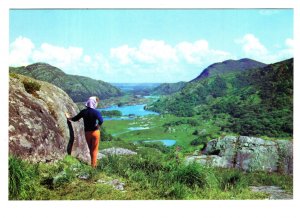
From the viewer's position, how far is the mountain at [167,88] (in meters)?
12.8

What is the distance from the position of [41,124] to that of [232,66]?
16.6 feet

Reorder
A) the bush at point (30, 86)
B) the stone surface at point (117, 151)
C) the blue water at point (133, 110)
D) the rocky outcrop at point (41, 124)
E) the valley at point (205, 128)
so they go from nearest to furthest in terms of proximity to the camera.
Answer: the rocky outcrop at point (41, 124), the valley at point (205, 128), the bush at point (30, 86), the stone surface at point (117, 151), the blue water at point (133, 110)

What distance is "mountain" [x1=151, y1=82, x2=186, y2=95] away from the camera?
41.9 feet

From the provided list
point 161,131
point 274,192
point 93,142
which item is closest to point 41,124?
point 93,142

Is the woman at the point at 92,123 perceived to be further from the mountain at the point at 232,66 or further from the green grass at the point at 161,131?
the mountain at the point at 232,66

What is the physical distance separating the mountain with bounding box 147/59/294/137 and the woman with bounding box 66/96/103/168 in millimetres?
1734

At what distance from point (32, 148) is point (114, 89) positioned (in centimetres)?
Result: 308

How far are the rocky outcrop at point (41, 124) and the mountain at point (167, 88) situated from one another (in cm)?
217

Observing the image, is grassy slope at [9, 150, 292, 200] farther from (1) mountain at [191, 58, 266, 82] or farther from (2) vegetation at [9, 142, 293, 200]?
(1) mountain at [191, 58, 266, 82]

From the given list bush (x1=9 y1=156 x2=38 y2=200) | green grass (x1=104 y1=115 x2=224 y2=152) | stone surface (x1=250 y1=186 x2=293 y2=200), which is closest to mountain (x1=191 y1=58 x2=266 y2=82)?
green grass (x1=104 y1=115 x2=224 y2=152)

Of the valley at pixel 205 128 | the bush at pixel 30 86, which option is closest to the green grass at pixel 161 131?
the valley at pixel 205 128
